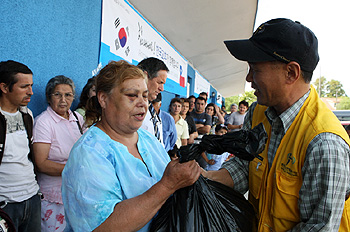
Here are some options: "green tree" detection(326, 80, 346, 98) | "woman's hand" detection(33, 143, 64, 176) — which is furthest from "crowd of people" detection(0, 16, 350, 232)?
"green tree" detection(326, 80, 346, 98)

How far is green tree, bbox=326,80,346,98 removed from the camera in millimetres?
71881

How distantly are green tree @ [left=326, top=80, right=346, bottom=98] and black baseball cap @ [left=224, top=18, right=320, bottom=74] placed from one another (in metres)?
85.0

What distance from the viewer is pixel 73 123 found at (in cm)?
242

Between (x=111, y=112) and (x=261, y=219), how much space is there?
0.95 meters

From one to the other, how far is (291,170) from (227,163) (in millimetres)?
573

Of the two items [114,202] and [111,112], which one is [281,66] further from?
[114,202]

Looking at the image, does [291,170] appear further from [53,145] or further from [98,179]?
[53,145]

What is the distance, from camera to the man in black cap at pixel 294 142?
98 cm

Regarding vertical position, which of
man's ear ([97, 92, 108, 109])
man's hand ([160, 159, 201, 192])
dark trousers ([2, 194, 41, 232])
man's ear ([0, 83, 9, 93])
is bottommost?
dark trousers ([2, 194, 41, 232])

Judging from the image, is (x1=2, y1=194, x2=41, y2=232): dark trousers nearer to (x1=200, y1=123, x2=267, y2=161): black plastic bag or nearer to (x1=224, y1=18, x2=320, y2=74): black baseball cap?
(x1=200, y1=123, x2=267, y2=161): black plastic bag

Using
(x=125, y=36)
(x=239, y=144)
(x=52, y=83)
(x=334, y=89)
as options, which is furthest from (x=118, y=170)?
(x=334, y=89)

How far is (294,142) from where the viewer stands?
3.68ft

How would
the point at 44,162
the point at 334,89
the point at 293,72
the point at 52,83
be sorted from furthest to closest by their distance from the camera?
1. the point at 334,89
2. the point at 52,83
3. the point at 44,162
4. the point at 293,72

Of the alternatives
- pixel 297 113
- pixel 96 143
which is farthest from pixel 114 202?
pixel 297 113
